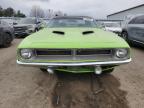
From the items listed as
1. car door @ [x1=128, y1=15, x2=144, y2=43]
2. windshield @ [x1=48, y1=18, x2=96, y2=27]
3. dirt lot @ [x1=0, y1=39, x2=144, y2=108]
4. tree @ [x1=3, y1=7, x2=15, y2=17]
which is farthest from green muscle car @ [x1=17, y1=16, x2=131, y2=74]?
tree @ [x1=3, y1=7, x2=15, y2=17]

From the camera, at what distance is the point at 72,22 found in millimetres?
6562

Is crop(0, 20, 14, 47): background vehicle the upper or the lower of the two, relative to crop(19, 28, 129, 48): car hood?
lower

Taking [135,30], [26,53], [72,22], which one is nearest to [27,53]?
[26,53]

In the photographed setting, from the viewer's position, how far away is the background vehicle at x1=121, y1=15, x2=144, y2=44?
9965 millimetres

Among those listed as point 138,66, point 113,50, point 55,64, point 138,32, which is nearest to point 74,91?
point 55,64

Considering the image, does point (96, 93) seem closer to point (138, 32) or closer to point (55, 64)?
point (55, 64)

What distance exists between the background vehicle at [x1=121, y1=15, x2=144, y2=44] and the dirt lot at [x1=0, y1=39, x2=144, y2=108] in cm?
379

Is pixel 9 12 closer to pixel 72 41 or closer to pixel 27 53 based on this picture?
pixel 27 53

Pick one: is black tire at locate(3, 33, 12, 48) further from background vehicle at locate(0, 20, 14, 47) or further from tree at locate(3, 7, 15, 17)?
tree at locate(3, 7, 15, 17)

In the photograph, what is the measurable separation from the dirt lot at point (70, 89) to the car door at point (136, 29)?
147 inches

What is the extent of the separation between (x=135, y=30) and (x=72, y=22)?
5.05 metres

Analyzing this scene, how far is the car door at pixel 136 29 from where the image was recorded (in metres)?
9.93

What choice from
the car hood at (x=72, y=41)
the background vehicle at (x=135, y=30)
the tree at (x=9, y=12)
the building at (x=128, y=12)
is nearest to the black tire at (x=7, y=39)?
the background vehicle at (x=135, y=30)

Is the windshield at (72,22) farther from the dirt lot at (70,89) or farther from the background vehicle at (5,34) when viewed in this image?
the background vehicle at (5,34)
